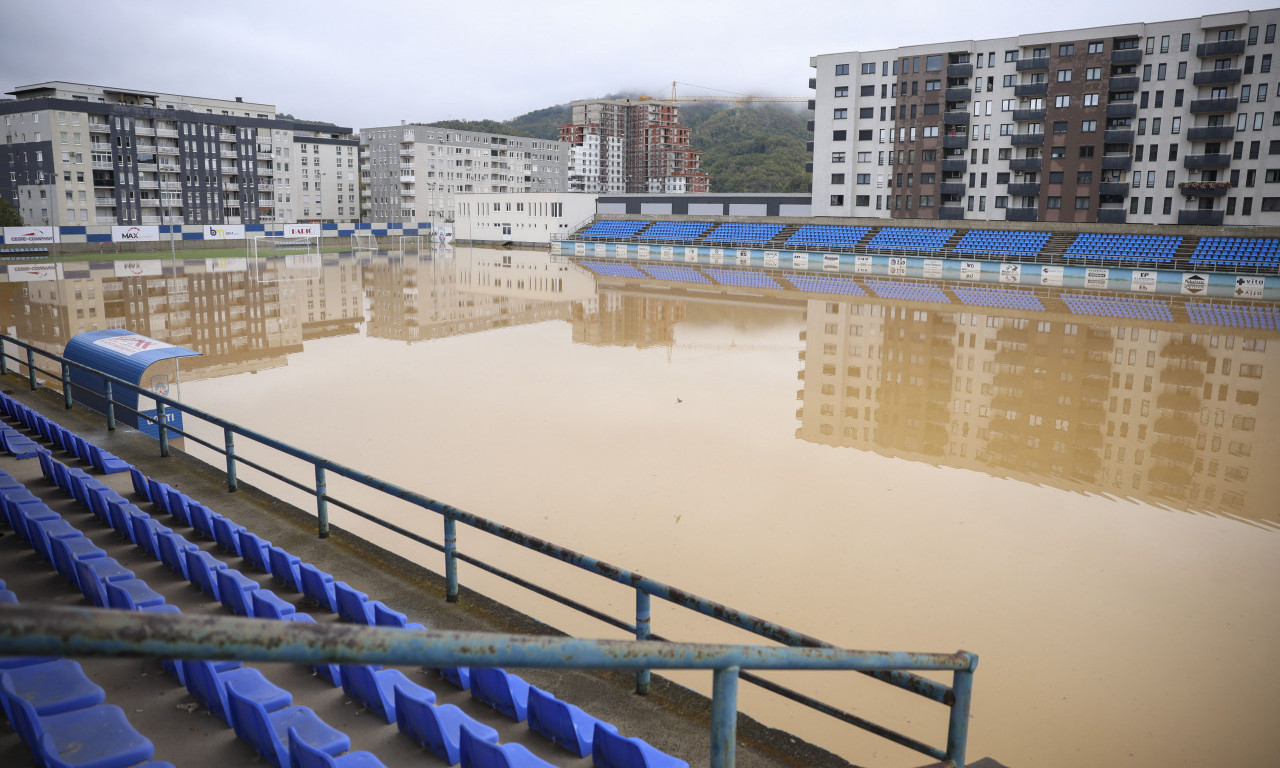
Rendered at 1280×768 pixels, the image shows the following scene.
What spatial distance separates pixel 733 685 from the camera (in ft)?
9.78

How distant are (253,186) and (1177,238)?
90.0 m

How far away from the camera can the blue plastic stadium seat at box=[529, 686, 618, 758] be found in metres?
4.78

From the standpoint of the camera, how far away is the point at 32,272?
4991cm

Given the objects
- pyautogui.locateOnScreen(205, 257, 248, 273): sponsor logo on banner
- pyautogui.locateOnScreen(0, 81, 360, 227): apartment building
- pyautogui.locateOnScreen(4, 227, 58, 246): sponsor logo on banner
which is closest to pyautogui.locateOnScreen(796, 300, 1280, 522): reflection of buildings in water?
pyautogui.locateOnScreen(205, 257, 248, 273): sponsor logo on banner

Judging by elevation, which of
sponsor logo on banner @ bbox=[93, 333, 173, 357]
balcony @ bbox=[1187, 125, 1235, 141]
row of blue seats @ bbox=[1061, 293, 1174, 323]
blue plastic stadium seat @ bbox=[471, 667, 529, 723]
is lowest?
blue plastic stadium seat @ bbox=[471, 667, 529, 723]

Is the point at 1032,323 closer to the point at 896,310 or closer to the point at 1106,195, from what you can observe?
the point at 896,310

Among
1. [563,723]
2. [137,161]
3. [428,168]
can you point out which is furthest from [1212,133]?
[428,168]

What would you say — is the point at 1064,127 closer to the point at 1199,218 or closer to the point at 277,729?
the point at 1199,218

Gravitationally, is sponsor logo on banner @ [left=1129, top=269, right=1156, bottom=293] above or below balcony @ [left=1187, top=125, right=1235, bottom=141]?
below

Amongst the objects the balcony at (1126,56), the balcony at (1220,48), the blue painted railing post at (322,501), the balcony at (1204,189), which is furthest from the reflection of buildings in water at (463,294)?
the balcony at (1220,48)

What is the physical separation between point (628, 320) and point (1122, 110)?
42.2 meters

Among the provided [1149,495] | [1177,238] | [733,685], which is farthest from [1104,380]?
[1177,238]

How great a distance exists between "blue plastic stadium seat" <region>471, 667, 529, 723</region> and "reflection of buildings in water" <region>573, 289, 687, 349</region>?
2298cm

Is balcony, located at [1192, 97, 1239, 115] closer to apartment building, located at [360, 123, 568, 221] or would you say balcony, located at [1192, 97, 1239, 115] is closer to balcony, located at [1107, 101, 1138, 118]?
balcony, located at [1107, 101, 1138, 118]
